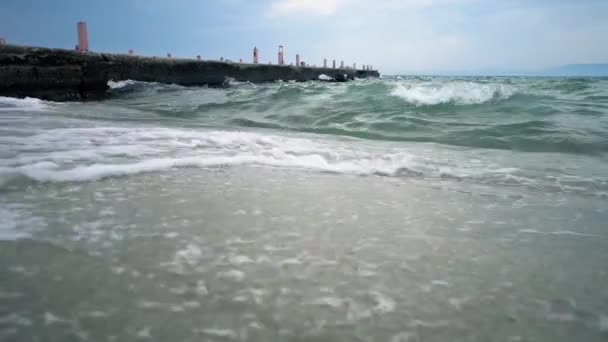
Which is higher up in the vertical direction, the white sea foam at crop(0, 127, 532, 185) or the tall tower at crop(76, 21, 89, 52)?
the tall tower at crop(76, 21, 89, 52)

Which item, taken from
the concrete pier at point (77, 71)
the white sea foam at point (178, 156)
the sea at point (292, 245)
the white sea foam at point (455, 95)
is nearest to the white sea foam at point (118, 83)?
the concrete pier at point (77, 71)

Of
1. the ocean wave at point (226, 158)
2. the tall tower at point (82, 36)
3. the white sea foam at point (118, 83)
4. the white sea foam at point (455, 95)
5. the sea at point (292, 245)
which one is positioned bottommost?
the sea at point (292, 245)

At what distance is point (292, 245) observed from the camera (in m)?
1.31

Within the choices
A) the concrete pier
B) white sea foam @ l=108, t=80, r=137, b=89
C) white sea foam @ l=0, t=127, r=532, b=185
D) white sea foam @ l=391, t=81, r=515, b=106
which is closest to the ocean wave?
white sea foam @ l=0, t=127, r=532, b=185

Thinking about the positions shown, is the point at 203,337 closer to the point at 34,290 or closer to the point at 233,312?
the point at 233,312

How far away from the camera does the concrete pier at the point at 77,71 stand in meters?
7.80

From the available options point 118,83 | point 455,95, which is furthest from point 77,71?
point 455,95

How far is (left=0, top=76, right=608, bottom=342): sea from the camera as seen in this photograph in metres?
0.91

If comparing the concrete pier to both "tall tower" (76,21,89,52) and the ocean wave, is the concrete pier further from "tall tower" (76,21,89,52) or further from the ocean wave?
the ocean wave

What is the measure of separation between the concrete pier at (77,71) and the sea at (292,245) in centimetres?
589

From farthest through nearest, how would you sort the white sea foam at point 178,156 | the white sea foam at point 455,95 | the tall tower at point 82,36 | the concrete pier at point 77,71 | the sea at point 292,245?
the tall tower at point 82,36, the concrete pier at point 77,71, the white sea foam at point 455,95, the white sea foam at point 178,156, the sea at point 292,245

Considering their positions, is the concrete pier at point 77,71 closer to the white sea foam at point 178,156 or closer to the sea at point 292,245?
the white sea foam at point 178,156

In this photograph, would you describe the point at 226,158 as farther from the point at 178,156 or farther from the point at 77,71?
the point at 77,71

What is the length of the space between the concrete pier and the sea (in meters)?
5.89
